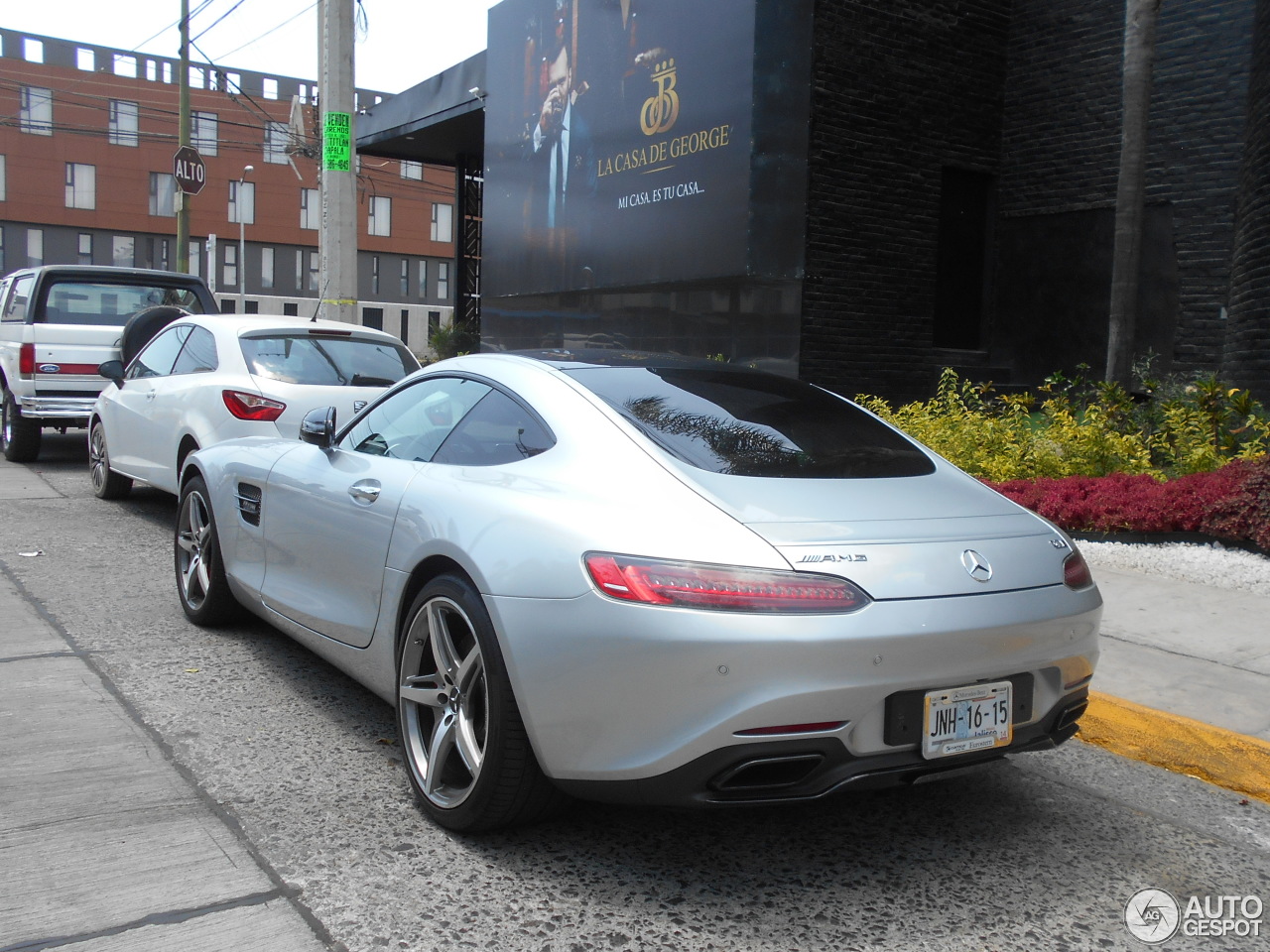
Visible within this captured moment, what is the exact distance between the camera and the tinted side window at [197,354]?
8.13m

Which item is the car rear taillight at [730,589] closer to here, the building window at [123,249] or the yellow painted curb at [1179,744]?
the yellow painted curb at [1179,744]

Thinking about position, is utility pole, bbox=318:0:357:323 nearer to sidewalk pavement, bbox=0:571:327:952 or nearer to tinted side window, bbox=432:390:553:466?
sidewalk pavement, bbox=0:571:327:952

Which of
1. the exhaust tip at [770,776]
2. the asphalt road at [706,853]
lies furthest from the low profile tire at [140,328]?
the exhaust tip at [770,776]

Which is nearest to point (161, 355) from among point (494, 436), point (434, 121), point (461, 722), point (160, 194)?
point (494, 436)

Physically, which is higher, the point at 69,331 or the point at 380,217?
the point at 380,217

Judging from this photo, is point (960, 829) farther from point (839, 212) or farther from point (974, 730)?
point (839, 212)

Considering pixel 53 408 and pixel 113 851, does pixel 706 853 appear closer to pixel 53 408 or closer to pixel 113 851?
pixel 113 851

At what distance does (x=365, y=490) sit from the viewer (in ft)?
13.1

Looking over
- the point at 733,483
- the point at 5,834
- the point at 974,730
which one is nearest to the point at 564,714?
the point at 733,483

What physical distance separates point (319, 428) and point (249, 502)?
720mm

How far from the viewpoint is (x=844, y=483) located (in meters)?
3.42

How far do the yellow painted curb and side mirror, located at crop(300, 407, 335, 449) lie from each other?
10.4 feet

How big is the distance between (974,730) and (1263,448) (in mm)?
5978

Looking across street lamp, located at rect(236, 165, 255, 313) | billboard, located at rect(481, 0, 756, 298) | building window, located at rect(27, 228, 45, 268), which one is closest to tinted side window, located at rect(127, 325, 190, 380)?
billboard, located at rect(481, 0, 756, 298)
